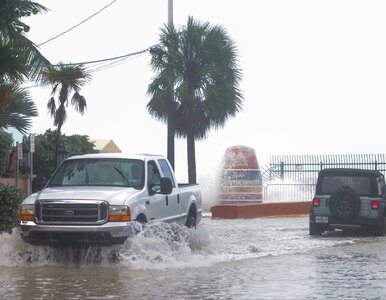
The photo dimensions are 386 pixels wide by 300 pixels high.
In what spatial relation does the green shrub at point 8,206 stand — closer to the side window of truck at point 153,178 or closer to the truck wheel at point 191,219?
the truck wheel at point 191,219

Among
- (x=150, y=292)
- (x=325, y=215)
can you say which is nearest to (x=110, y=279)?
(x=150, y=292)

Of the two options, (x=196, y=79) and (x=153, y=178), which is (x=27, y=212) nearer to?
(x=153, y=178)

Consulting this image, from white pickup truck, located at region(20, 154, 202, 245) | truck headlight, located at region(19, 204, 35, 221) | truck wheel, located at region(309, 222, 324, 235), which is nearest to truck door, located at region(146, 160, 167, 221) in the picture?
white pickup truck, located at region(20, 154, 202, 245)

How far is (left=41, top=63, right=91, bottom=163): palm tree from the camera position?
33.9 meters

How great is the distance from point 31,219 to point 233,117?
27490 millimetres

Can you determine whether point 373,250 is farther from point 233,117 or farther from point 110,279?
point 233,117

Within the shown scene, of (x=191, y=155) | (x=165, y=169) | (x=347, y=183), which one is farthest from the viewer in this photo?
(x=191, y=155)

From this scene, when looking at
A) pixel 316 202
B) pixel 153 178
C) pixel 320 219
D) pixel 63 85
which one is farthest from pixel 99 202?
pixel 63 85

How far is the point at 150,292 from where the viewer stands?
12.7m

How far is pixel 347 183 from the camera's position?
2445 cm

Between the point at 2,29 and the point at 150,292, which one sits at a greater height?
the point at 2,29

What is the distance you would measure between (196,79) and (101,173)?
25967 mm

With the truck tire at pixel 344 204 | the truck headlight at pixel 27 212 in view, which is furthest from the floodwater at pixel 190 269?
the truck tire at pixel 344 204

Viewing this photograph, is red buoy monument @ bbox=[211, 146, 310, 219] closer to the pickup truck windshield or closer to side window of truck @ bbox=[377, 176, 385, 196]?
side window of truck @ bbox=[377, 176, 385, 196]
